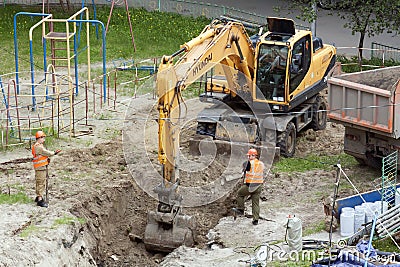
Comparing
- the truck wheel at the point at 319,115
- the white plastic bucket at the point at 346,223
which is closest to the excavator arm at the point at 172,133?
the white plastic bucket at the point at 346,223

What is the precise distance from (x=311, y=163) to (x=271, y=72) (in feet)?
7.65

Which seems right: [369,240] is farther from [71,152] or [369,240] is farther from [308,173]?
[71,152]

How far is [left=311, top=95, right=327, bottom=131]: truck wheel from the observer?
23281 millimetres

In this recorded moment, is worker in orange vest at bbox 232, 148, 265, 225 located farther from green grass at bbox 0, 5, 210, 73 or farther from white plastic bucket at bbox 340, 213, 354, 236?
green grass at bbox 0, 5, 210, 73

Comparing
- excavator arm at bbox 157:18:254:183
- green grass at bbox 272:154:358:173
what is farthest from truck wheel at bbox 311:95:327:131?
excavator arm at bbox 157:18:254:183

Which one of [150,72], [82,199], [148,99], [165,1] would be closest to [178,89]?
[82,199]

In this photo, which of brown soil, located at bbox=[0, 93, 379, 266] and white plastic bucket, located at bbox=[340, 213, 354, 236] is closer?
brown soil, located at bbox=[0, 93, 379, 266]

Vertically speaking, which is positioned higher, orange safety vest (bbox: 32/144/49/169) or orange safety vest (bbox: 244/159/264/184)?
orange safety vest (bbox: 32/144/49/169)

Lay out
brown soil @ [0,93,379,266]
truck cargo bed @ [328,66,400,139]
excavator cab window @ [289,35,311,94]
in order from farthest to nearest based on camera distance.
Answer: excavator cab window @ [289,35,311,94], truck cargo bed @ [328,66,400,139], brown soil @ [0,93,379,266]

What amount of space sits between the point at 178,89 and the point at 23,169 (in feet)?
14.8

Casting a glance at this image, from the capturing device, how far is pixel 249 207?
18797 mm

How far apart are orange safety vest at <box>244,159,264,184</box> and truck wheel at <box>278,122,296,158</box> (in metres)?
3.67

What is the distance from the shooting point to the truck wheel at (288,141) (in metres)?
21.2

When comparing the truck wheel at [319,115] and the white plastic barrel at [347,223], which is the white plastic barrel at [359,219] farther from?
the truck wheel at [319,115]
